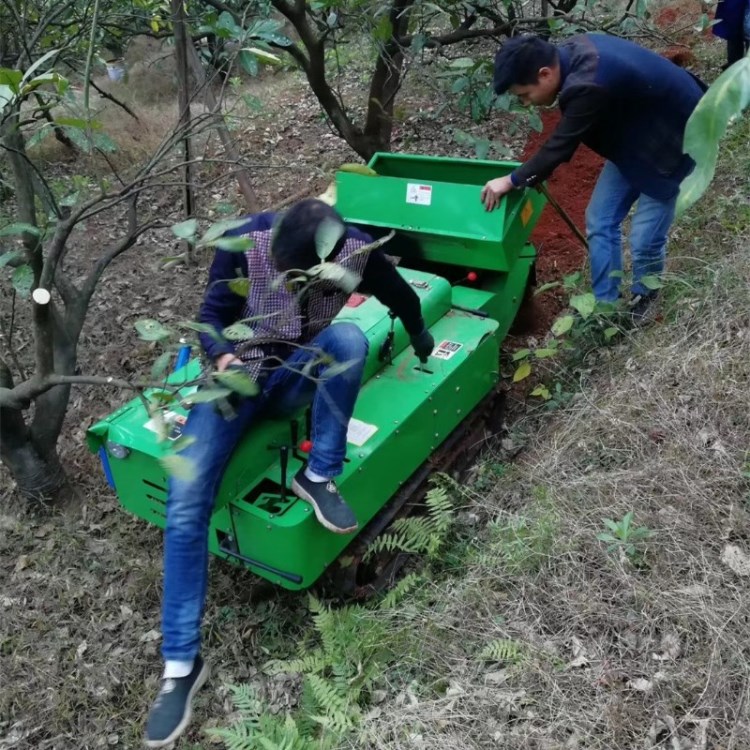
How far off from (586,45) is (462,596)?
8.02 ft

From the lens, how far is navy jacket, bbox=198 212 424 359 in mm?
2750

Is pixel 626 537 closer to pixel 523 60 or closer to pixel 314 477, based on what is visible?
pixel 314 477

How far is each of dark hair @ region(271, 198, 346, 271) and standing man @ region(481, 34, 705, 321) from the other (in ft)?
4.48

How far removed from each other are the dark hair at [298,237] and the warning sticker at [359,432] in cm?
85

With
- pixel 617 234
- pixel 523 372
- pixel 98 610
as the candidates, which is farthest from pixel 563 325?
pixel 98 610

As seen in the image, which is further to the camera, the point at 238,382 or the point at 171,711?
the point at 171,711

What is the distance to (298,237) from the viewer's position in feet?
7.81

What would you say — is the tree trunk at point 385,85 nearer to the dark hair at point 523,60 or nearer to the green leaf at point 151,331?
the dark hair at point 523,60

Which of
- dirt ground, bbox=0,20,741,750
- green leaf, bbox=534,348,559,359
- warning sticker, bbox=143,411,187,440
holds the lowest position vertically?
dirt ground, bbox=0,20,741,750

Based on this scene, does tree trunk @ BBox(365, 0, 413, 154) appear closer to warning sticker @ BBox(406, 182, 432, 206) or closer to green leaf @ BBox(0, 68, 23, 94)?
warning sticker @ BBox(406, 182, 432, 206)

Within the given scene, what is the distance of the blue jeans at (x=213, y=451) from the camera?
8.03 feet

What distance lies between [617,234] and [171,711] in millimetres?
3033

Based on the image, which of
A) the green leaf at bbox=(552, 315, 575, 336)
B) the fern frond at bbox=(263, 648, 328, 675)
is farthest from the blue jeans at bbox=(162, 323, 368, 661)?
the green leaf at bbox=(552, 315, 575, 336)

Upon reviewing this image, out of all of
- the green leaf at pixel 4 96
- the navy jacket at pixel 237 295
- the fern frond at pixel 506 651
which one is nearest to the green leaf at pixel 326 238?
the green leaf at pixel 4 96
